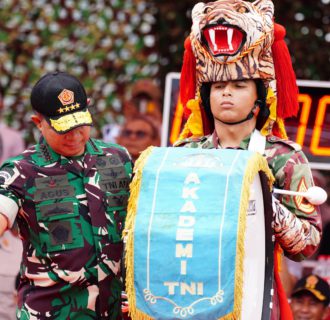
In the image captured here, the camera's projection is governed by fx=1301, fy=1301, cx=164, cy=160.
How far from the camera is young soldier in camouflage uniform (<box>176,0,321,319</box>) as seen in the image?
6.20 m

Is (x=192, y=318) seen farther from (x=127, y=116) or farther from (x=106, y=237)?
(x=127, y=116)

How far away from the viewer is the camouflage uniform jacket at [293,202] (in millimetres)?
6023

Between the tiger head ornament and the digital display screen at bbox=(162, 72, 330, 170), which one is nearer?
the tiger head ornament

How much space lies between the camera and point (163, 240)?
5699 millimetres

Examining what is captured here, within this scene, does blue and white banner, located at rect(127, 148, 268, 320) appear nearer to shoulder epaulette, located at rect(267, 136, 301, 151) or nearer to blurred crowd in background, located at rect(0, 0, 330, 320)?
shoulder epaulette, located at rect(267, 136, 301, 151)

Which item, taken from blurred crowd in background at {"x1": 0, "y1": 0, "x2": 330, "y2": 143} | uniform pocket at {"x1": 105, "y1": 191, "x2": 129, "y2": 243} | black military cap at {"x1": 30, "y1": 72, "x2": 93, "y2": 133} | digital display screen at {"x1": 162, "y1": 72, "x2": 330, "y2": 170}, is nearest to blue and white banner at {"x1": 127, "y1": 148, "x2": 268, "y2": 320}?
uniform pocket at {"x1": 105, "y1": 191, "x2": 129, "y2": 243}

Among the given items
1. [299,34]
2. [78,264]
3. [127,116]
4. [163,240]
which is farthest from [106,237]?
[299,34]

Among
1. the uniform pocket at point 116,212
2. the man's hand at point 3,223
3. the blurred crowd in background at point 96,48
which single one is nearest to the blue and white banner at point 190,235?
the uniform pocket at point 116,212

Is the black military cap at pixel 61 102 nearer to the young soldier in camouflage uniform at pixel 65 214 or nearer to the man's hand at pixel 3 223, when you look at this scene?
the young soldier in camouflage uniform at pixel 65 214

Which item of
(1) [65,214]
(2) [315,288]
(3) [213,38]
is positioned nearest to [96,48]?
(2) [315,288]

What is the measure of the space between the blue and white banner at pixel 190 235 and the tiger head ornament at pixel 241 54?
1.98 feet

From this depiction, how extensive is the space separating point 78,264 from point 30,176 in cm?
48

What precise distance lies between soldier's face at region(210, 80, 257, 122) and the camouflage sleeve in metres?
0.27

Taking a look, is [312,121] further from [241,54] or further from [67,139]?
[67,139]
